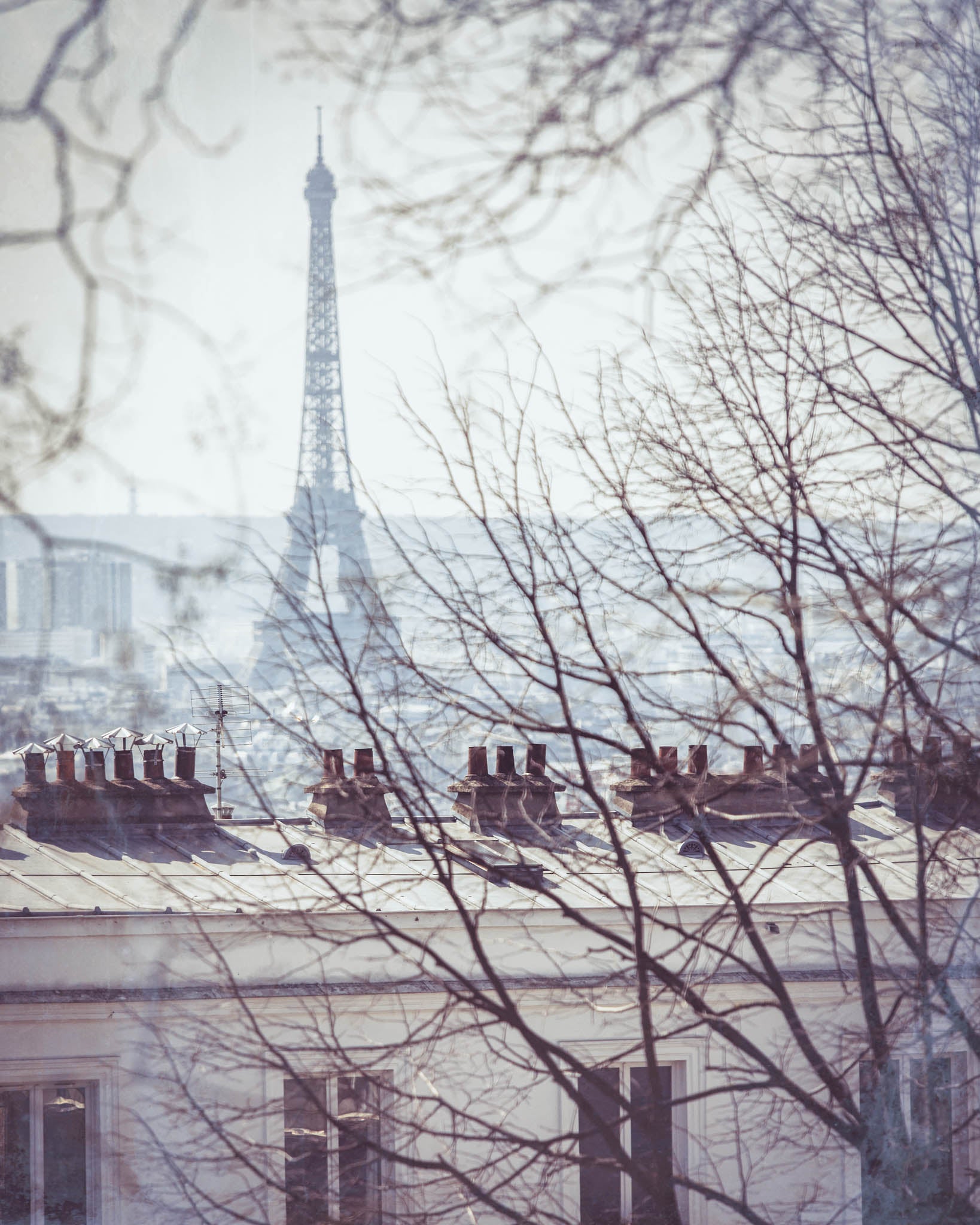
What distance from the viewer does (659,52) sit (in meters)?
1.62

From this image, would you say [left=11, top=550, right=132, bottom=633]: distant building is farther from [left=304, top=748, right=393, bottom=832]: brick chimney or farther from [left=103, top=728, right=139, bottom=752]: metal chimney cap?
[left=304, top=748, right=393, bottom=832]: brick chimney

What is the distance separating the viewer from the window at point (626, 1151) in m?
1.40

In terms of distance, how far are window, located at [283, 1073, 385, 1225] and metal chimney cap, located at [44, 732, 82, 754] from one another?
A: 0.51 metres

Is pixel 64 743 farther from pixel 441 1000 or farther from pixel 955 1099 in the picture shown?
pixel 955 1099

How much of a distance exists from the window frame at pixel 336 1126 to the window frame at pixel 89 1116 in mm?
198

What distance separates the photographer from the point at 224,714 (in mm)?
1466

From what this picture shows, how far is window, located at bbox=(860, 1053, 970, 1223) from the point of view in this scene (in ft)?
4.81

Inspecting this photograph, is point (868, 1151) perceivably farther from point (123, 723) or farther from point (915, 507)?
point (123, 723)

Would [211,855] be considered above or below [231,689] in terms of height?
below

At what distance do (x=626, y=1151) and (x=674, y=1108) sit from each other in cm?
8

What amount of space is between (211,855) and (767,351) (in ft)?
3.40

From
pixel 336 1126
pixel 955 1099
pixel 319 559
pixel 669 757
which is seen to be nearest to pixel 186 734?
pixel 319 559

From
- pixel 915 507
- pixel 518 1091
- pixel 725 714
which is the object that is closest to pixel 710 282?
pixel 915 507

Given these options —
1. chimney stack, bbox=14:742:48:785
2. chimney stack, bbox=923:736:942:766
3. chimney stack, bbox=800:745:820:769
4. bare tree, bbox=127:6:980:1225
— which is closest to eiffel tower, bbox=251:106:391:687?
bare tree, bbox=127:6:980:1225
